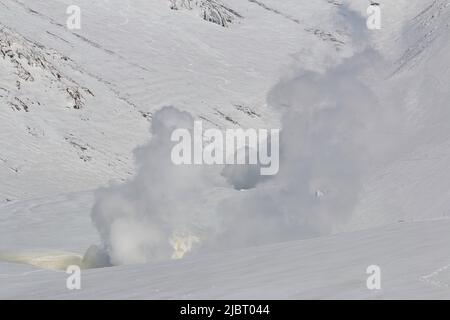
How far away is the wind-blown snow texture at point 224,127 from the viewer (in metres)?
14.7

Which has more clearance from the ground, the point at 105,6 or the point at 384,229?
the point at 105,6

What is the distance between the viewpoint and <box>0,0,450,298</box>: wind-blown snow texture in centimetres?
1472

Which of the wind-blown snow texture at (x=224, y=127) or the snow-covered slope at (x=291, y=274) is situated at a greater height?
the wind-blown snow texture at (x=224, y=127)

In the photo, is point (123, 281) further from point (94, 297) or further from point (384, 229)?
point (384, 229)

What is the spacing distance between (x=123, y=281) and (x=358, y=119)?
4290 centimetres

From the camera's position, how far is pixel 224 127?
78125mm

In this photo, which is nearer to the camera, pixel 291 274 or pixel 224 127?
pixel 291 274

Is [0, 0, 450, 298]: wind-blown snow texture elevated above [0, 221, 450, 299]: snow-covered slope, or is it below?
above

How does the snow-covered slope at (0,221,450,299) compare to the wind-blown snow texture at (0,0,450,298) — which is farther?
the wind-blown snow texture at (0,0,450,298)

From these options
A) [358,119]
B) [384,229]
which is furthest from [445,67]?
[384,229]

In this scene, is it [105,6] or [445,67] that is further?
[105,6]

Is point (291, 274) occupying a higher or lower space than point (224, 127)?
lower

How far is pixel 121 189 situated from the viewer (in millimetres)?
32000

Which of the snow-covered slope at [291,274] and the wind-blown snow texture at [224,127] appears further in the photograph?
the wind-blown snow texture at [224,127]
